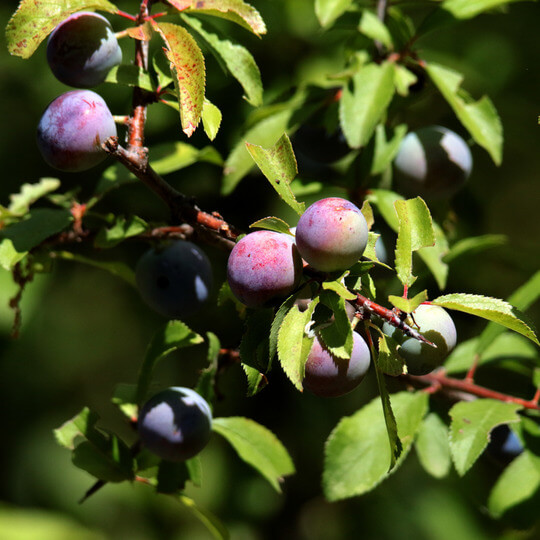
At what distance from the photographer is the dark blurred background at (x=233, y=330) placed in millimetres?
1520

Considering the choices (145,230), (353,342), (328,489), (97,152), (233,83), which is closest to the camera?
(353,342)

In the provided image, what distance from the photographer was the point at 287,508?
1.87 m

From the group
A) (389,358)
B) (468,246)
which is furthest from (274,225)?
(468,246)

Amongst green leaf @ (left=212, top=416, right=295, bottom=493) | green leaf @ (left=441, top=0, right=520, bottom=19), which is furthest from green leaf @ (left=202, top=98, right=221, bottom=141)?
green leaf @ (left=441, top=0, right=520, bottom=19)

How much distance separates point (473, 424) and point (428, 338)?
0.29 metres

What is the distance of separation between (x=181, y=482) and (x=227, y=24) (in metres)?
0.96

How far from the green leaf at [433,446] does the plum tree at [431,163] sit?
39 centimetres

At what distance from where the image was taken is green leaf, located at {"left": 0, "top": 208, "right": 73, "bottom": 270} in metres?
0.94

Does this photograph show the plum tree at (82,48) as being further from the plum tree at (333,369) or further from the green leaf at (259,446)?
the green leaf at (259,446)

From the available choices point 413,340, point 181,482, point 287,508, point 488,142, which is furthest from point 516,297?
point 287,508

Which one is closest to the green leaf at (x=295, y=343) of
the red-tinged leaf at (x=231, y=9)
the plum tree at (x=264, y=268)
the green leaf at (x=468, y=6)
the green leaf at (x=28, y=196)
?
the plum tree at (x=264, y=268)

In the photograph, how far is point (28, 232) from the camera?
0.98 meters

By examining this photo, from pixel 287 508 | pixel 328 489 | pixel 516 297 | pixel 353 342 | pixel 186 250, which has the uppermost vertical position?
pixel 353 342

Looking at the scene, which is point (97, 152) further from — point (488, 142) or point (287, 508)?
point (287, 508)
